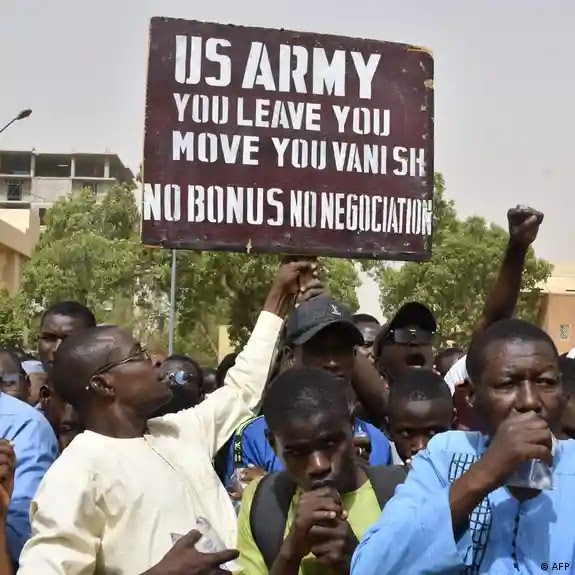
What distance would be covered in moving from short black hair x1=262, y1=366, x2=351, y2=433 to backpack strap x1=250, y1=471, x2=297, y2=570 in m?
0.14

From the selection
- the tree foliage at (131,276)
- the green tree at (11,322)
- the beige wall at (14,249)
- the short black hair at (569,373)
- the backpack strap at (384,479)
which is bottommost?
the backpack strap at (384,479)

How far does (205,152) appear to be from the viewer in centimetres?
383

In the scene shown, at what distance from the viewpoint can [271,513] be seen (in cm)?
235

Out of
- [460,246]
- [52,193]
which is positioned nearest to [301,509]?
[460,246]

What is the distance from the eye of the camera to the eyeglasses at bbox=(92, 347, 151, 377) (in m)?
2.76

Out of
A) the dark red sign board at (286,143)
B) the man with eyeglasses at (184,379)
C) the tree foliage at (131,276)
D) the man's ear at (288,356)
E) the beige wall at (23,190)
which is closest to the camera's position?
the man's ear at (288,356)

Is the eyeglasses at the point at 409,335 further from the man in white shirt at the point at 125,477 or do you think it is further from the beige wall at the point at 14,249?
the beige wall at the point at 14,249

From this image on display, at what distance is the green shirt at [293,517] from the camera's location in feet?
7.43

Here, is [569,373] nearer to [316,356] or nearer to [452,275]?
[316,356]

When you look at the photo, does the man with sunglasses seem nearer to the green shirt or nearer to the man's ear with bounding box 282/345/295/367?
the man's ear with bounding box 282/345/295/367

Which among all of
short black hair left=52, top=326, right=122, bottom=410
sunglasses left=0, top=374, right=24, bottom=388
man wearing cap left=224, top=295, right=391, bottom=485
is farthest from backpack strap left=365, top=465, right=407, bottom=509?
sunglasses left=0, top=374, right=24, bottom=388

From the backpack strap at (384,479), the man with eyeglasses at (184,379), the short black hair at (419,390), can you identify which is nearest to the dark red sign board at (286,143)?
the short black hair at (419,390)

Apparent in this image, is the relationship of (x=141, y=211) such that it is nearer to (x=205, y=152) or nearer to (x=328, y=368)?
(x=205, y=152)

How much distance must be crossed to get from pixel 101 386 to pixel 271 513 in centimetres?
69
